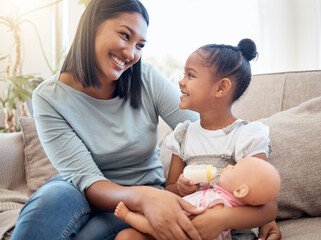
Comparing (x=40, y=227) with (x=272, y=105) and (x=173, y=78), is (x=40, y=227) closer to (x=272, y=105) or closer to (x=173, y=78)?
(x=272, y=105)

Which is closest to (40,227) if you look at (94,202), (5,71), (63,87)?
(94,202)

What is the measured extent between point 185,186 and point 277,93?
0.82 metres

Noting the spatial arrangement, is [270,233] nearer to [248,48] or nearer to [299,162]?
[299,162]

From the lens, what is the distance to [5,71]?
2.68 meters

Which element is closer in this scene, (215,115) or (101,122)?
(215,115)

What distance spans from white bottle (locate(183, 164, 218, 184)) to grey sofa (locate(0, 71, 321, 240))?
36cm

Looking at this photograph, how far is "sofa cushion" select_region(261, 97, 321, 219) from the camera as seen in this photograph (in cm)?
121

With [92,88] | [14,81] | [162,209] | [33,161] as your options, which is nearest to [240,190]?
[162,209]

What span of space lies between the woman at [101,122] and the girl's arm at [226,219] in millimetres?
168

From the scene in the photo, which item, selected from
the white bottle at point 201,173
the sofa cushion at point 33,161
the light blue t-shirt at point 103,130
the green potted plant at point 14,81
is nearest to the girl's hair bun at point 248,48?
the light blue t-shirt at point 103,130

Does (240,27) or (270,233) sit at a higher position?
(240,27)

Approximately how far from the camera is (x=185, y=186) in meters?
1.05

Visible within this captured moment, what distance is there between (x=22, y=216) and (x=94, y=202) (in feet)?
0.78

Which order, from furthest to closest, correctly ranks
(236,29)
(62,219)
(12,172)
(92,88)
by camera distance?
(236,29)
(12,172)
(92,88)
(62,219)
